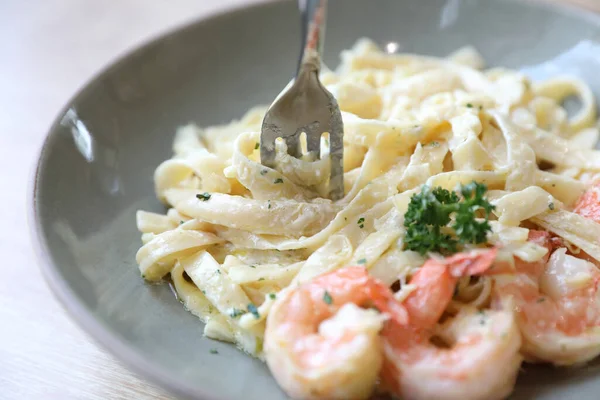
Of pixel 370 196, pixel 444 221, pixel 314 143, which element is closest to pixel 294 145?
pixel 314 143

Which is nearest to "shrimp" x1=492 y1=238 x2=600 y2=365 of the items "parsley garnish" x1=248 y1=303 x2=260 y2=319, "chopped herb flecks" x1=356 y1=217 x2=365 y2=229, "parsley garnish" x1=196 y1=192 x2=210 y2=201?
"chopped herb flecks" x1=356 y1=217 x2=365 y2=229

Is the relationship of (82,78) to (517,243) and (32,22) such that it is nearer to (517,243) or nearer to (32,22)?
(32,22)

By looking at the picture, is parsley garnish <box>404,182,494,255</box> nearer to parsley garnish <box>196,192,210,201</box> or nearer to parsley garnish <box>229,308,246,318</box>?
parsley garnish <box>229,308,246,318</box>

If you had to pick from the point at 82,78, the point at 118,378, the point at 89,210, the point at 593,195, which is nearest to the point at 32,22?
the point at 82,78

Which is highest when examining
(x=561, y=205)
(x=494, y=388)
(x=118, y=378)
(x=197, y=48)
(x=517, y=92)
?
(x=197, y=48)

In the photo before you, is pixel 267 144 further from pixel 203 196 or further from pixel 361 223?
pixel 361 223
